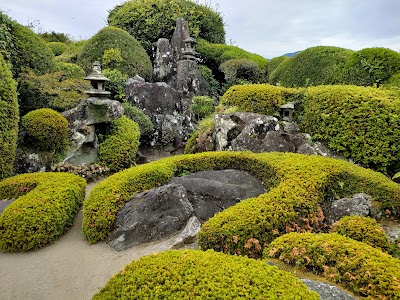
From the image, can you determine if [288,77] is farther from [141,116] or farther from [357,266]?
[357,266]

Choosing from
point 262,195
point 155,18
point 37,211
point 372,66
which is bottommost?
point 37,211

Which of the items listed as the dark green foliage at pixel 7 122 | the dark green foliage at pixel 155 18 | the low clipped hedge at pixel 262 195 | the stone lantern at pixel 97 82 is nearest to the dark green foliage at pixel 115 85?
the stone lantern at pixel 97 82

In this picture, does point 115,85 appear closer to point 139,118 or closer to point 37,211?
point 139,118

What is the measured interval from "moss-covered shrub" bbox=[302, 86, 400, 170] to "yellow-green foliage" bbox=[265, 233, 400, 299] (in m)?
4.43

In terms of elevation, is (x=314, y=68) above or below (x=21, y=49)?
above

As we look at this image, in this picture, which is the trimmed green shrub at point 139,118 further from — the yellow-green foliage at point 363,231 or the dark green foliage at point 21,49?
the yellow-green foliage at point 363,231

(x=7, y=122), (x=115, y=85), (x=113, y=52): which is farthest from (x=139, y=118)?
(x=7, y=122)

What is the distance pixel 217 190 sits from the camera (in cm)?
580

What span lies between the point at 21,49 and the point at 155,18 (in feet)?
37.9

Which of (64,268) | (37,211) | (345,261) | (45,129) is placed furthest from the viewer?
(45,129)

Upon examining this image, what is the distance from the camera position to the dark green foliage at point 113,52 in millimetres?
14852

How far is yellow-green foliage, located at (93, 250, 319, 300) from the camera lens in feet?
8.39

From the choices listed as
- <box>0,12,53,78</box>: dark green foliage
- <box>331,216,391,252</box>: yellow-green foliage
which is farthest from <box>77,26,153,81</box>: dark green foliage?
<box>331,216,391,252</box>: yellow-green foliage

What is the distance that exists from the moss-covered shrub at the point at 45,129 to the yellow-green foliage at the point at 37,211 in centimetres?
186
